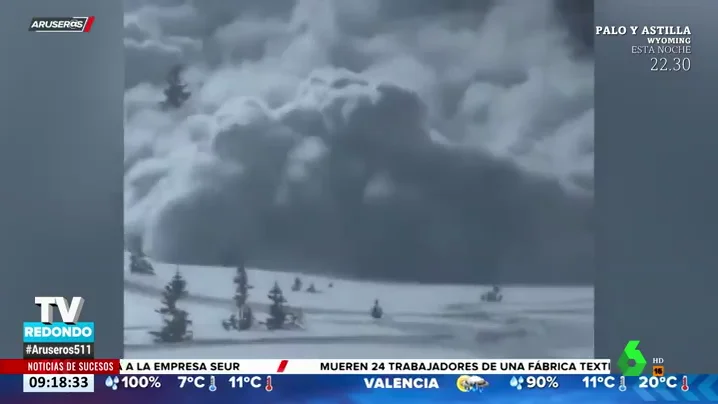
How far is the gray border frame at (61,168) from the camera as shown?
9.41 feet

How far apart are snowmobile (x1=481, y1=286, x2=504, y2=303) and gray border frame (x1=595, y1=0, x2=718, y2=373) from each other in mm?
482

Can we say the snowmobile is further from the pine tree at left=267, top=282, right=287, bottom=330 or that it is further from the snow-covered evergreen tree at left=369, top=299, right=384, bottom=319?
the pine tree at left=267, top=282, right=287, bottom=330

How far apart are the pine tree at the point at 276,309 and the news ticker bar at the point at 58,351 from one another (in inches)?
35.7

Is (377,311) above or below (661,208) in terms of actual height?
below

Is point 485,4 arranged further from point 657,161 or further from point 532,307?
point 532,307

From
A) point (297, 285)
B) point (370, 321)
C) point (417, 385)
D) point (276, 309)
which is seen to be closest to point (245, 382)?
point (276, 309)

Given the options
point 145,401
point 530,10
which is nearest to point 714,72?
point 530,10

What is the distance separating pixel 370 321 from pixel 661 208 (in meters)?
1.53

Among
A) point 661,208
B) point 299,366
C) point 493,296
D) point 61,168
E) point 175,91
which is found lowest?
point 299,366

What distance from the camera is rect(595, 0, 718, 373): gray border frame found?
9.27ft

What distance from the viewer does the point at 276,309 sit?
113 inches

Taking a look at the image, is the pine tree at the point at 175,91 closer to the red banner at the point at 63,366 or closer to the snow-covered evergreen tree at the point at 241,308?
the snow-covered evergreen tree at the point at 241,308

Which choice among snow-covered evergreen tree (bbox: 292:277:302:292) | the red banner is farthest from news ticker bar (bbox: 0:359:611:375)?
snow-covered evergreen tree (bbox: 292:277:302:292)

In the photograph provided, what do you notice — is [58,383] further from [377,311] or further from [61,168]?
[377,311]
